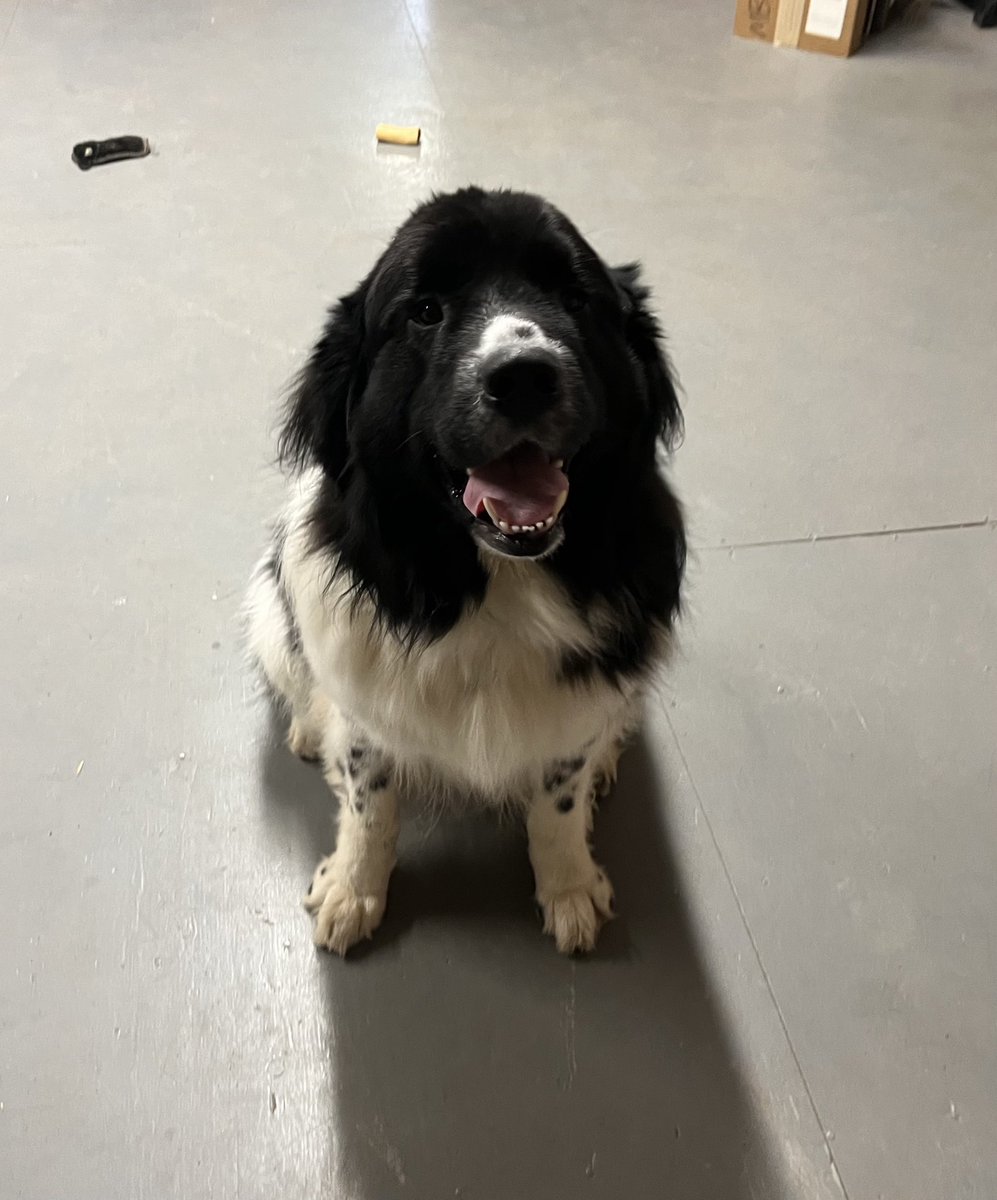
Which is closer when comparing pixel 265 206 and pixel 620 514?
pixel 620 514

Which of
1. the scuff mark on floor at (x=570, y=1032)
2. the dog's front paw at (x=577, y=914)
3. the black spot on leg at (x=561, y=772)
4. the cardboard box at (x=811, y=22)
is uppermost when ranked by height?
the cardboard box at (x=811, y=22)

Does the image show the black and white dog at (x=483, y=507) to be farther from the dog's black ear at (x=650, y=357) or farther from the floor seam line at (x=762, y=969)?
the floor seam line at (x=762, y=969)

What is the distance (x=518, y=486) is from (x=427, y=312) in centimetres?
28

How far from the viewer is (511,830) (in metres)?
1.90

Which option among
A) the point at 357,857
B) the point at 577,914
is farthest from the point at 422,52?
the point at 577,914

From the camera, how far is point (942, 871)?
1825mm

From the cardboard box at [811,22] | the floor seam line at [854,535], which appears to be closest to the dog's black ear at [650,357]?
the floor seam line at [854,535]

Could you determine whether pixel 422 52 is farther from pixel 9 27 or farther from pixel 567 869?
pixel 567 869

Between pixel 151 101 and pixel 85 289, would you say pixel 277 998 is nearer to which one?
pixel 85 289

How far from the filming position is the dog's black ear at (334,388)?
4.63ft

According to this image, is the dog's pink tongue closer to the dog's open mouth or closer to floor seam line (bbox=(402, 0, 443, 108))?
the dog's open mouth

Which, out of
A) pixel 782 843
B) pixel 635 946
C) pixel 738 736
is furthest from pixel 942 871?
pixel 635 946

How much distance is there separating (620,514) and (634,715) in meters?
0.55

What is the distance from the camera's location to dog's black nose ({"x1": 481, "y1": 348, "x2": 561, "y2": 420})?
3.85ft
